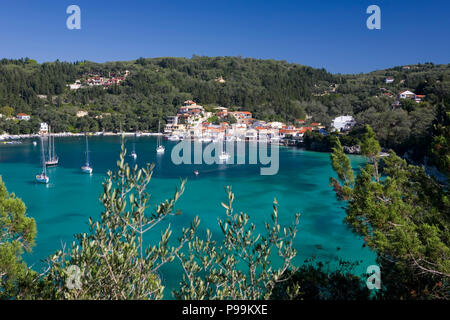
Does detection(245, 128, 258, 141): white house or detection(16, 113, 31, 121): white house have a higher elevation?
detection(16, 113, 31, 121): white house

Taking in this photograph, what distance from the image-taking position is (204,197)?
1941cm

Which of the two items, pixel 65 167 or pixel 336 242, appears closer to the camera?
pixel 336 242

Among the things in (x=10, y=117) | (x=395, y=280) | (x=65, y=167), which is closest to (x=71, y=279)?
(x=395, y=280)

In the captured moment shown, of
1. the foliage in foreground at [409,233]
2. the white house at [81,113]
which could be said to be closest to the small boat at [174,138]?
the white house at [81,113]

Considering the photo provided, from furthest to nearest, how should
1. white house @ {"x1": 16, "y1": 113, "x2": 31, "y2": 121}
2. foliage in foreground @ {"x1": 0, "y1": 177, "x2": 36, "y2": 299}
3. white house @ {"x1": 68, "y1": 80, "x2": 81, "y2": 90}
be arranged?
white house @ {"x1": 68, "y1": 80, "x2": 81, "y2": 90}, white house @ {"x1": 16, "y1": 113, "x2": 31, "y2": 121}, foliage in foreground @ {"x1": 0, "y1": 177, "x2": 36, "y2": 299}

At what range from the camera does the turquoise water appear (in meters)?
12.7

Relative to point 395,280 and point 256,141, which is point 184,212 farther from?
point 256,141

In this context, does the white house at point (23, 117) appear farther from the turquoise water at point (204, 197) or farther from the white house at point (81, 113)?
the turquoise water at point (204, 197)

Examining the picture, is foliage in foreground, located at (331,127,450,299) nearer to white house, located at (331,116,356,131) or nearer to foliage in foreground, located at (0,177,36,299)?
foliage in foreground, located at (0,177,36,299)

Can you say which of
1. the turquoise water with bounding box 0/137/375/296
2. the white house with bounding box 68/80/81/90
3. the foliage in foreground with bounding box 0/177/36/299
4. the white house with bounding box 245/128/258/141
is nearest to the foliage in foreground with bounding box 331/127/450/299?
the turquoise water with bounding box 0/137/375/296

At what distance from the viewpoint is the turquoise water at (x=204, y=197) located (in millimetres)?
12719

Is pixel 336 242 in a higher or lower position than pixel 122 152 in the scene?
lower
